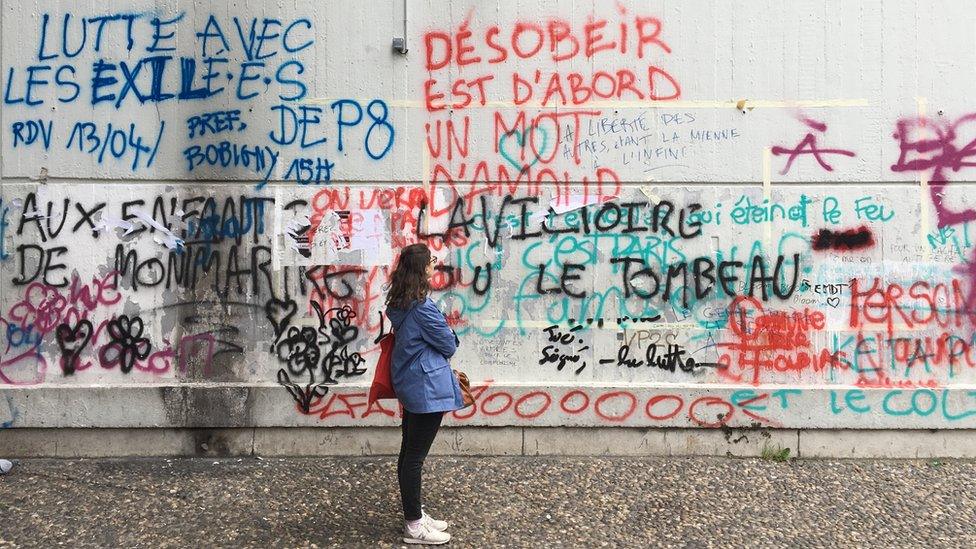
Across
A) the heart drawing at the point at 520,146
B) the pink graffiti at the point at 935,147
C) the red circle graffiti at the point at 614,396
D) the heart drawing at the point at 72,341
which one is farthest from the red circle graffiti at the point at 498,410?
the pink graffiti at the point at 935,147

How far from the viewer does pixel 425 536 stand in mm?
4348

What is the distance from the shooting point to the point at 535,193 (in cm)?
577

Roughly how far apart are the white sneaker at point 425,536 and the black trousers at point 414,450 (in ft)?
0.25

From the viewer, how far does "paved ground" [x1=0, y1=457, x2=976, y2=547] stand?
177 inches

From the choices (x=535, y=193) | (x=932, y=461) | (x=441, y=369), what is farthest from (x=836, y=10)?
(x=441, y=369)

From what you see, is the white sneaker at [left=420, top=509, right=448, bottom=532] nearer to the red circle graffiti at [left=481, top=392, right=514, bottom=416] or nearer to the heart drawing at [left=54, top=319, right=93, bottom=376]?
the red circle graffiti at [left=481, top=392, right=514, bottom=416]

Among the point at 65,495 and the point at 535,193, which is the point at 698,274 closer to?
the point at 535,193

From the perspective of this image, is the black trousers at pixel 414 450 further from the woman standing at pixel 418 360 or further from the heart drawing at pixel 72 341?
the heart drawing at pixel 72 341

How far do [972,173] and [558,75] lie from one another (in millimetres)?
3031

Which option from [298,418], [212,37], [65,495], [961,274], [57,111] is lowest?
[65,495]

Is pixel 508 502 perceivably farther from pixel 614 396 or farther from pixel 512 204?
pixel 512 204

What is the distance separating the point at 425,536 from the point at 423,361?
0.98 m

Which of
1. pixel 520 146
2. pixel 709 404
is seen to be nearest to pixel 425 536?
pixel 709 404

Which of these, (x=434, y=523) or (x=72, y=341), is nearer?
(x=434, y=523)
